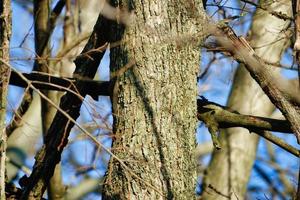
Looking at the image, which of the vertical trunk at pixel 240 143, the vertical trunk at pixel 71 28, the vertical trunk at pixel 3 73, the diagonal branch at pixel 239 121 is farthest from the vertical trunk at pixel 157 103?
the vertical trunk at pixel 240 143

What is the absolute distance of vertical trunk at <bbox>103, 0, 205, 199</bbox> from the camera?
5172 mm

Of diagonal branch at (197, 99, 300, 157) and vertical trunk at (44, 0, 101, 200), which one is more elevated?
vertical trunk at (44, 0, 101, 200)

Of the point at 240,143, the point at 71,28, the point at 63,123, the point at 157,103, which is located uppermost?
the point at 71,28

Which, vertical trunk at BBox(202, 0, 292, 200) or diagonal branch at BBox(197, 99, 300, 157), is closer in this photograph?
diagonal branch at BBox(197, 99, 300, 157)

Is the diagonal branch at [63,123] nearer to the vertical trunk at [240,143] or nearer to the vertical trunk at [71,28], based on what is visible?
the vertical trunk at [71,28]

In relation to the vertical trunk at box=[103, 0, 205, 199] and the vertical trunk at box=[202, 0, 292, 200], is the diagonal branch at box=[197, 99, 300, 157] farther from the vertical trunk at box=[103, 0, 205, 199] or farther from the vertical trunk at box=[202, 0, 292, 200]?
the vertical trunk at box=[202, 0, 292, 200]

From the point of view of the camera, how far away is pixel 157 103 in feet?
17.2

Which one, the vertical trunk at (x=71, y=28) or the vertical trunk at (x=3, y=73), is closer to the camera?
the vertical trunk at (x=3, y=73)

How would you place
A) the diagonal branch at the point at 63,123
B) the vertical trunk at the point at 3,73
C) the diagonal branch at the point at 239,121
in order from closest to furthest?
the vertical trunk at the point at 3,73 < the diagonal branch at the point at 239,121 < the diagonal branch at the point at 63,123

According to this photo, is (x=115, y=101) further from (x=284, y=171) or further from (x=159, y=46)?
(x=284, y=171)

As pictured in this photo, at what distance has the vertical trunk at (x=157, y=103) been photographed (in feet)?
17.0

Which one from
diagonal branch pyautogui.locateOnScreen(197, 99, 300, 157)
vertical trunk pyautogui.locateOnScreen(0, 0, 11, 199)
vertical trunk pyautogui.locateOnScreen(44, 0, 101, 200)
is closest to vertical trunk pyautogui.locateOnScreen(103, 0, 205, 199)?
diagonal branch pyautogui.locateOnScreen(197, 99, 300, 157)

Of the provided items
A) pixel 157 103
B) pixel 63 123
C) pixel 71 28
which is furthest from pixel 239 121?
pixel 71 28

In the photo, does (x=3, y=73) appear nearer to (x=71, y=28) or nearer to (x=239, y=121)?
(x=239, y=121)
